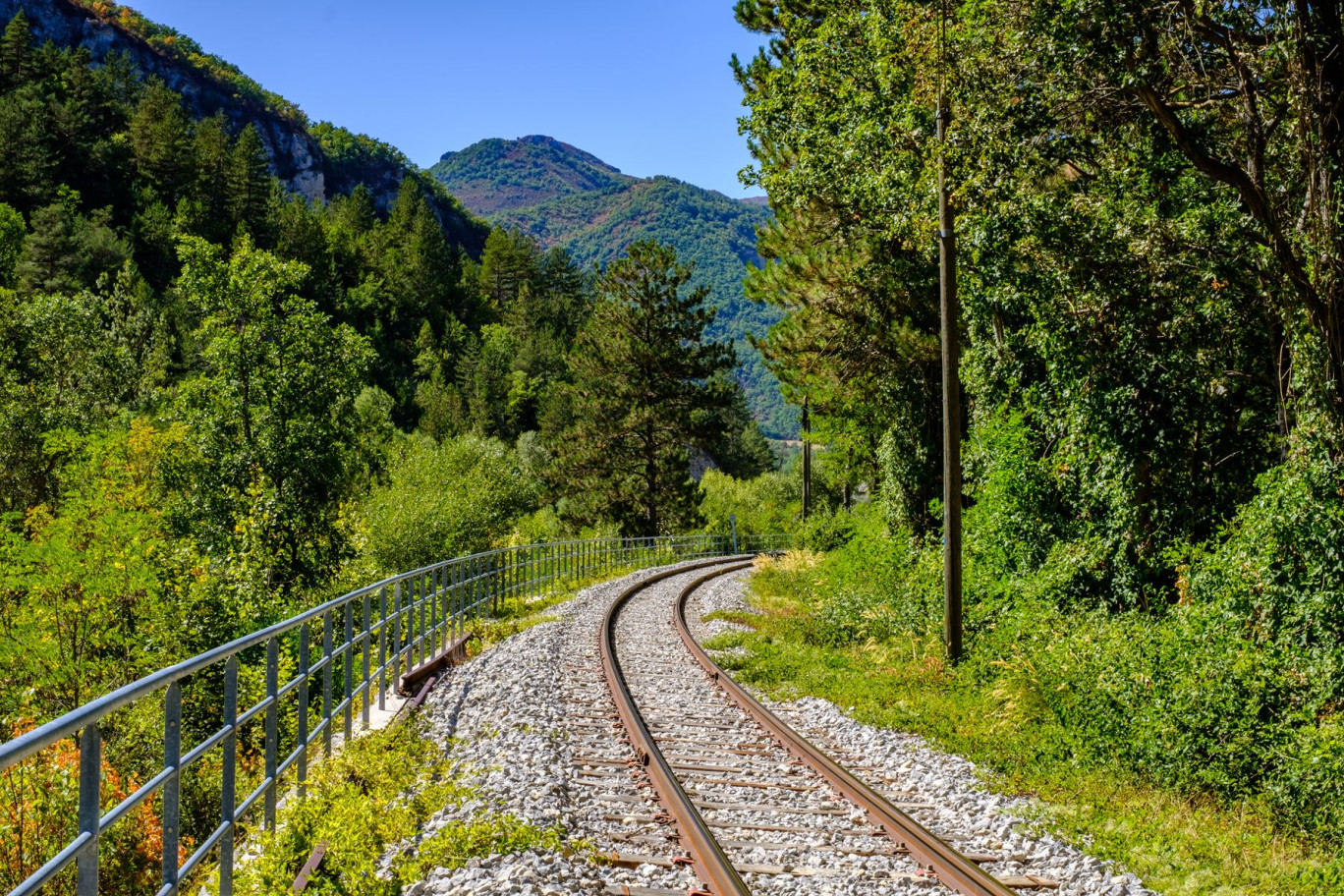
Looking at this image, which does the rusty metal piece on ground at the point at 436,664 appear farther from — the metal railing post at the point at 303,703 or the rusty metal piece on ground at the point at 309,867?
the rusty metal piece on ground at the point at 309,867

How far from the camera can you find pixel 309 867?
5.41 metres

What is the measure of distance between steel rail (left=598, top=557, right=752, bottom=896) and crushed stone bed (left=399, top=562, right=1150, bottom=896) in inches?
5.0

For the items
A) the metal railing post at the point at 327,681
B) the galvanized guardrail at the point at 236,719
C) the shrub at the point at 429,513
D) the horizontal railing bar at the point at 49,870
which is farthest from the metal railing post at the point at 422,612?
the shrub at the point at 429,513

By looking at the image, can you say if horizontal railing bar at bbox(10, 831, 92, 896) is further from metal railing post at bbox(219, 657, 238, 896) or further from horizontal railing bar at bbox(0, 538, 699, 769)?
metal railing post at bbox(219, 657, 238, 896)

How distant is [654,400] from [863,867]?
40.7 meters

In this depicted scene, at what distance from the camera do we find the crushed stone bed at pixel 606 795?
5.70m

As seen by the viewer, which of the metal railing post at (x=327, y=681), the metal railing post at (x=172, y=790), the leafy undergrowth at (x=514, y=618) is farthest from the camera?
the leafy undergrowth at (x=514, y=618)

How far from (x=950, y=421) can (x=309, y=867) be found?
1048 cm

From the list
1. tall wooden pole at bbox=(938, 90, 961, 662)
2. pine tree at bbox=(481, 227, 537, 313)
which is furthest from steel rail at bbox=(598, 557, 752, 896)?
pine tree at bbox=(481, 227, 537, 313)

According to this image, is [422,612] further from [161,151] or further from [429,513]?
[161,151]

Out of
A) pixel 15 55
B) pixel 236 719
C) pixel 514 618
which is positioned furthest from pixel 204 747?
pixel 15 55

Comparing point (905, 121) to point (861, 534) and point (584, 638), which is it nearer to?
point (584, 638)

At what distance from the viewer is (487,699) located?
34.3 feet

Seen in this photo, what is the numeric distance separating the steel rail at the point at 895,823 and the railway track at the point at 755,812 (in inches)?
0.4
